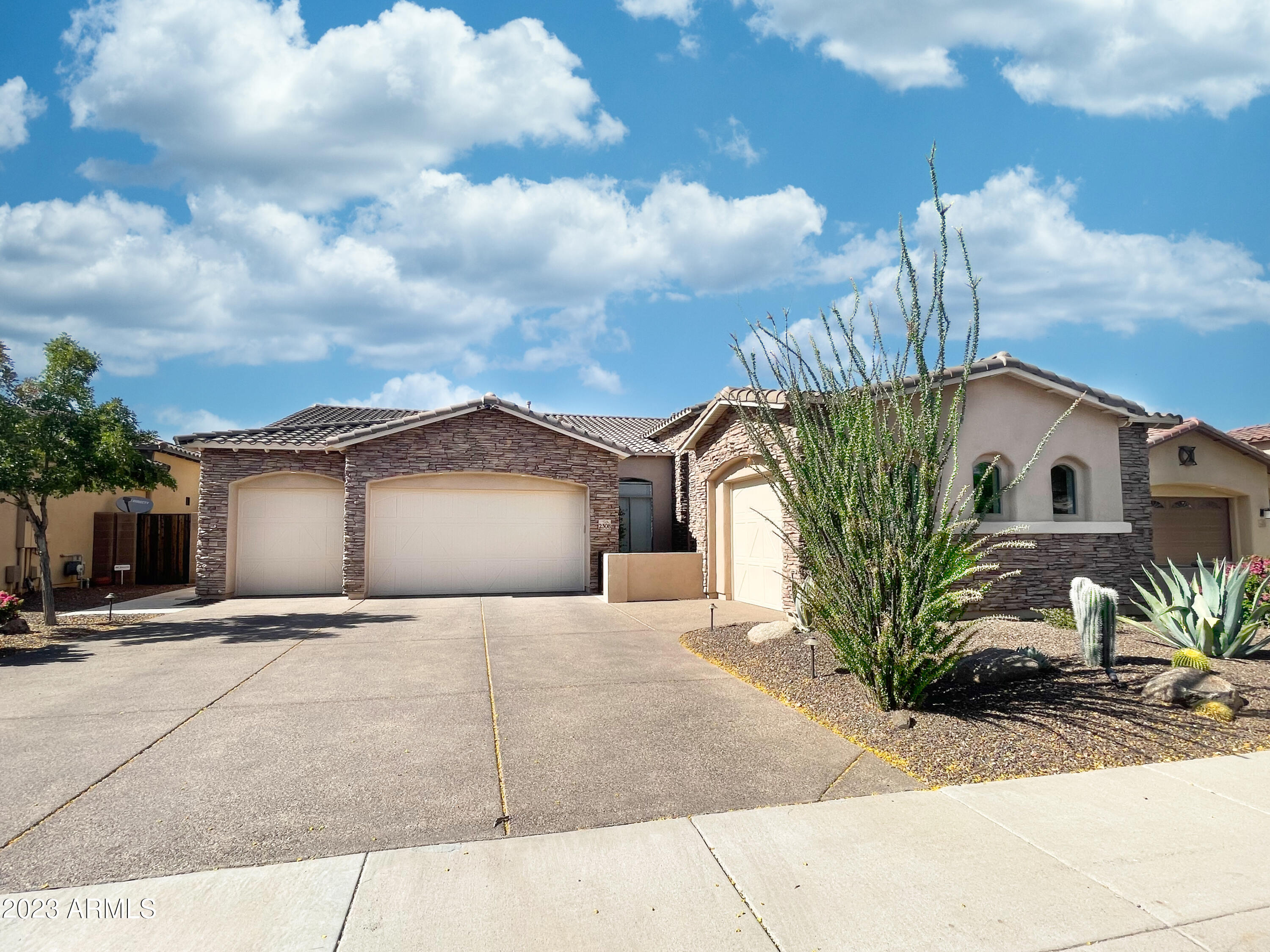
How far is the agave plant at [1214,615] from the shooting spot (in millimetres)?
7758

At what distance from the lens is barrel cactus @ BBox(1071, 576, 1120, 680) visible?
721 cm

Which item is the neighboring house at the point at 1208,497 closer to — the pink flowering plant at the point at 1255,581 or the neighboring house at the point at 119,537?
the pink flowering plant at the point at 1255,581

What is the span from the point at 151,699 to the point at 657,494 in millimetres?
14121

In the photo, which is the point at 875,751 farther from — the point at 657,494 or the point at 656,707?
the point at 657,494

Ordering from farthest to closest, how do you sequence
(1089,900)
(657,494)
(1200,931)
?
(657,494), (1089,900), (1200,931)

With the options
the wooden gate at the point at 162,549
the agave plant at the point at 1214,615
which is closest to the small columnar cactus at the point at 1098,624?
the agave plant at the point at 1214,615

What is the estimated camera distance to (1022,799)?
14.4ft

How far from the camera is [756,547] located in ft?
44.3

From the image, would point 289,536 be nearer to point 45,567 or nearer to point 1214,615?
point 45,567

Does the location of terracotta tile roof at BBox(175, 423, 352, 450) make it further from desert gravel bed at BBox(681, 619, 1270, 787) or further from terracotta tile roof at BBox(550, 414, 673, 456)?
desert gravel bed at BBox(681, 619, 1270, 787)

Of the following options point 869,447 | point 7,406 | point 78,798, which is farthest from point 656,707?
point 7,406

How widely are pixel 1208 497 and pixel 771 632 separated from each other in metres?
13.5

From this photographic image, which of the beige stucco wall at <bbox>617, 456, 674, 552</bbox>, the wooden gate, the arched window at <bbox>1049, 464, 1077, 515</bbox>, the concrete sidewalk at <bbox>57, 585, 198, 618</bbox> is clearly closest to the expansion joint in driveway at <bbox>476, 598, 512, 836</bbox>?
the concrete sidewalk at <bbox>57, 585, 198, 618</bbox>

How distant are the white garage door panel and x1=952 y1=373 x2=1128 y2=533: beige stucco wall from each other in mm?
8283
